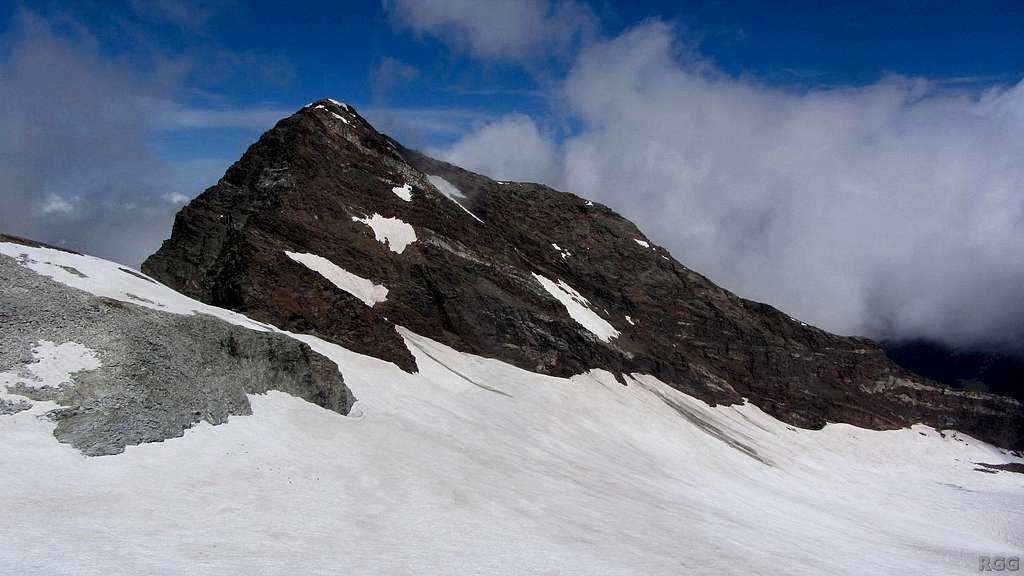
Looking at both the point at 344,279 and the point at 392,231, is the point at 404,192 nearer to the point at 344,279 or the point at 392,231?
the point at 392,231

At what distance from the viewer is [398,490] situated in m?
19.8

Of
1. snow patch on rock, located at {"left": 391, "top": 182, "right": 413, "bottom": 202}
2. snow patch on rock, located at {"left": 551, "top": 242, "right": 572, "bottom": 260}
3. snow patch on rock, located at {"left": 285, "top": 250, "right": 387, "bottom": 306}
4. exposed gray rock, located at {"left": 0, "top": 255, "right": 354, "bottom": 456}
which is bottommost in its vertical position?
exposed gray rock, located at {"left": 0, "top": 255, "right": 354, "bottom": 456}

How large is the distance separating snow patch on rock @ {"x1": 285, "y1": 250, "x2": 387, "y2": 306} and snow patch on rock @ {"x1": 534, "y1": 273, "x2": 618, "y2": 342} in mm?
17656

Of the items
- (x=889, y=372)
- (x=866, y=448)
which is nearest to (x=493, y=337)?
(x=866, y=448)

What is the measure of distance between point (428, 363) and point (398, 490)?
62.0 ft

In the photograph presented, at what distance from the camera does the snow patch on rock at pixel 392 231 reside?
48.5 m

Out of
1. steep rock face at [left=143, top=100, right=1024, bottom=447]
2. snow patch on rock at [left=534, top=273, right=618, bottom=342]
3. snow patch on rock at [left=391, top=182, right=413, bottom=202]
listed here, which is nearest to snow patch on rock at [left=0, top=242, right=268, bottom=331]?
steep rock face at [left=143, top=100, right=1024, bottom=447]

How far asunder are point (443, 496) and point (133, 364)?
31.0 ft

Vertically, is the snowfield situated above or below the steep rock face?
below

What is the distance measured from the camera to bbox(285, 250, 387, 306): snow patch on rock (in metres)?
40.5

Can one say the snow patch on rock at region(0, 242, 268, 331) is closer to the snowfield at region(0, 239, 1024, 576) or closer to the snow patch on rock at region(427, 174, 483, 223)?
the snowfield at region(0, 239, 1024, 576)

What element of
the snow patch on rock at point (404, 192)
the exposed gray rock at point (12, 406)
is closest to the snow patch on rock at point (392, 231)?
the snow patch on rock at point (404, 192)

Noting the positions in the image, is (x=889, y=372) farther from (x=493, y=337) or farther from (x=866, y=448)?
(x=493, y=337)

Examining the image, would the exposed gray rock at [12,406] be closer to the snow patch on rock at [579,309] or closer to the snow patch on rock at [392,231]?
the snow patch on rock at [392,231]
